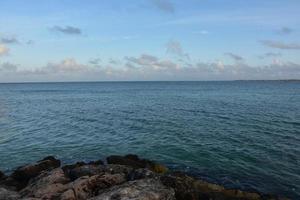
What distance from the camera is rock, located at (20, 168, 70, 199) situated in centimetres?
1967

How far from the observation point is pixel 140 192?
1692 cm

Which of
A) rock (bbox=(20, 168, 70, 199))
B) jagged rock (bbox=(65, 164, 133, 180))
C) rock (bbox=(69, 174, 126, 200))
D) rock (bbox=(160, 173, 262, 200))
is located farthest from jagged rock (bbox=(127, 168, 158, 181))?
rock (bbox=(20, 168, 70, 199))

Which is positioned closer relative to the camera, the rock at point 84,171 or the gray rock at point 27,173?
the rock at point 84,171

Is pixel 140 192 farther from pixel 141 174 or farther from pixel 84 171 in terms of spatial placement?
pixel 84 171

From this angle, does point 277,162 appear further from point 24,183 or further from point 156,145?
point 24,183

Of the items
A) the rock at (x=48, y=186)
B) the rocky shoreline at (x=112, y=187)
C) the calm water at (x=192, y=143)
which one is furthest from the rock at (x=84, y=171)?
the calm water at (x=192, y=143)

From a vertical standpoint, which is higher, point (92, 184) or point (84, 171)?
point (92, 184)

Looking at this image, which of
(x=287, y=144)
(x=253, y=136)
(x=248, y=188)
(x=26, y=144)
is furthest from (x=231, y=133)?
(x=26, y=144)

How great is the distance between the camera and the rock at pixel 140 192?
16703mm

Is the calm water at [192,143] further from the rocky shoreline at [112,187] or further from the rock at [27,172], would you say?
the rock at [27,172]

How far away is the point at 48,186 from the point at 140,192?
6.54m

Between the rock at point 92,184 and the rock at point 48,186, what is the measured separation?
85 cm

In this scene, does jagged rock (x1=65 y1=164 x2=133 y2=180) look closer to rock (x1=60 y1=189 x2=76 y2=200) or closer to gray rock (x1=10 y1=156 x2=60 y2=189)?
gray rock (x1=10 y1=156 x2=60 y2=189)

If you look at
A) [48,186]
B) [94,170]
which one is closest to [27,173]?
[94,170]
